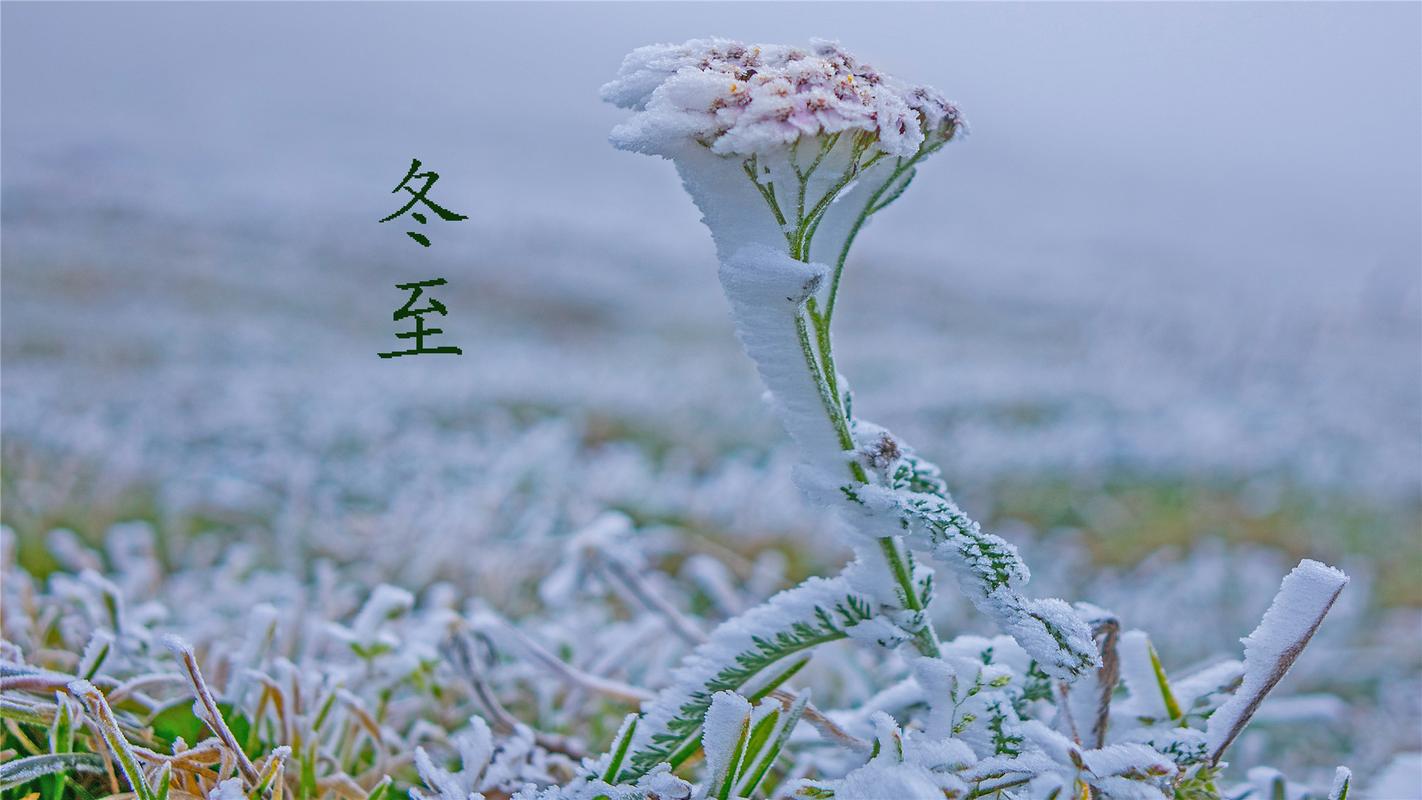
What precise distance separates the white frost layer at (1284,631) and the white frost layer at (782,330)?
0.38m

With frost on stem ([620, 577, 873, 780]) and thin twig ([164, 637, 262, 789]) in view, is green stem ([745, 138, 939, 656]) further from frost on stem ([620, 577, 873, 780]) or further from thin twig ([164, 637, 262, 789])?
thin twig ([164, 637, 262, 789])

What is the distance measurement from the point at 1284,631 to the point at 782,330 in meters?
0.47

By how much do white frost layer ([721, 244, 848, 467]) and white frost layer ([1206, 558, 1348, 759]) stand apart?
0.38m

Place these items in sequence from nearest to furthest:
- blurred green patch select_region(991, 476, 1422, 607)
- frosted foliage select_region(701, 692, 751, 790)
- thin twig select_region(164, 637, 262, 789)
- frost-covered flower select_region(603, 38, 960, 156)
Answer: frost-covered flower select_region(603, 38, 960, 156), frosted foliage select_region(701, 692, 751, 790), thin twig select_region(164, 637, 262, 789), blurred green patch select_region(991, 476, 1422, 607)

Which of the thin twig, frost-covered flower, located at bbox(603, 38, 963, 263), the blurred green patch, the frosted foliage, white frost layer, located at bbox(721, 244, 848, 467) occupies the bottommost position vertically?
the thin twig

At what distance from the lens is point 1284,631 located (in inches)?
32.9

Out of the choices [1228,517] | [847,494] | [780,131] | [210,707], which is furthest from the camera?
[1228,517]

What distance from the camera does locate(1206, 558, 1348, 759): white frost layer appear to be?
81cm

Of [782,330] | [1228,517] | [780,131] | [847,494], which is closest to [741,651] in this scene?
[847,494]

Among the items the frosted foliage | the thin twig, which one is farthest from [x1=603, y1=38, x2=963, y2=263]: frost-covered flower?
the thin twig

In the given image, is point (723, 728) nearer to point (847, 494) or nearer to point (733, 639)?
point (733, 639)

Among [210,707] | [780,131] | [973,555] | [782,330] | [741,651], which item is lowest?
[210,707]

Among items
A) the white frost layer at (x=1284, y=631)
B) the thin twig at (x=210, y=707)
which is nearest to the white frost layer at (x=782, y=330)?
the white frost layer at (x=1284, y=631)

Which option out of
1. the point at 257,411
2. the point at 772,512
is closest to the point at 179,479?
the point at 257,411
